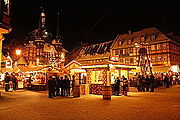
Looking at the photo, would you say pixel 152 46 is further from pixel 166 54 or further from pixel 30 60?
pixel 30 60

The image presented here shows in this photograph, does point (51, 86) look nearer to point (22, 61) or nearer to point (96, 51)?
point (22, 61)

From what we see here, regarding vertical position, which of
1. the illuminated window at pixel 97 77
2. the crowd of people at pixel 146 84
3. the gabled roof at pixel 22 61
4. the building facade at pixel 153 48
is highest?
the building facade at pixel 153 48

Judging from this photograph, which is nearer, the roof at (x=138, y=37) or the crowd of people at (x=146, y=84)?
the crowd of people at (x=146, y=84)

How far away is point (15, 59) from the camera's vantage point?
1682 inches

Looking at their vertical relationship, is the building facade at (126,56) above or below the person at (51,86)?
above

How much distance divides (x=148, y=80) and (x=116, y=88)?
520cm

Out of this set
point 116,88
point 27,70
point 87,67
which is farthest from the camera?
point 27,70

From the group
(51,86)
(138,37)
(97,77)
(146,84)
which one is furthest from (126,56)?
(51,86)

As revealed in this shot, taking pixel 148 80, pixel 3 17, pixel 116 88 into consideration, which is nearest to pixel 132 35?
pixel 148 80

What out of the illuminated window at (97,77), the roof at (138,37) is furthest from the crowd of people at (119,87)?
the roof at (138,37)

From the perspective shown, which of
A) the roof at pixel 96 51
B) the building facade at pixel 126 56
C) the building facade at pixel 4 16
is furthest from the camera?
the roof at pixel 96 51

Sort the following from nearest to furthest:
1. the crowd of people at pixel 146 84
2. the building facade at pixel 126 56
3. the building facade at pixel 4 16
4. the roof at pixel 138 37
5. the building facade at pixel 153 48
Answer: the building facade at pixel 4 16, the building facade at pixel 126 56, the crowd of people at pixel 146 84, the building facade at pixel 153 48, the roof at pixel 138 37

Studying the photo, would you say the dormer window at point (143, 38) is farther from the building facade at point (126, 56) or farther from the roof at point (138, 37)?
the roof at point (138, 37)

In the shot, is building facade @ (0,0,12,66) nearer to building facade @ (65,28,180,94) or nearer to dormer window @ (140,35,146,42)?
building facade @ (65,28,180,94)
